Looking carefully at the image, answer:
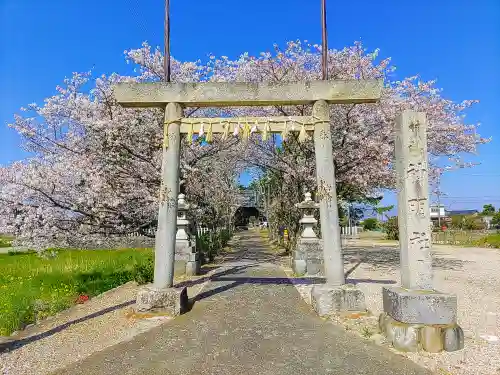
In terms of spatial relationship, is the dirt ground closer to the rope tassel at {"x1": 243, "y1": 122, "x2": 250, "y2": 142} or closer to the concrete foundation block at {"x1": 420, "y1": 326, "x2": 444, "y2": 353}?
the concrete foundation block at {"x1": 420, "y1": 326, "x2": 444, "y2": 353}

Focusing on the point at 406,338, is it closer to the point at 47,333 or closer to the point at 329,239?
the point at 329,239

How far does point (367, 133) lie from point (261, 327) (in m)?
8.89

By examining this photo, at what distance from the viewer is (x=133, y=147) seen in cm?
1200

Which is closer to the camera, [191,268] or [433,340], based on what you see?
[433,340]

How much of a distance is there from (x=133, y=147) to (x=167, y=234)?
6096 millimetres

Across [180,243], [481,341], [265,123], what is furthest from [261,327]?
[180,243]

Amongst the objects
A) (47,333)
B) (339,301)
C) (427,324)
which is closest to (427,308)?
(427,324)

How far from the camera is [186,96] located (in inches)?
271

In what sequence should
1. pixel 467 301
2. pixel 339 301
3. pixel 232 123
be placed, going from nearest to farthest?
pixel 339 301, pixel 232 123, pixel 467 301

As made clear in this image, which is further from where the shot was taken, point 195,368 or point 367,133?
point 367,133

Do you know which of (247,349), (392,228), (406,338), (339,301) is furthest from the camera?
(392,228)

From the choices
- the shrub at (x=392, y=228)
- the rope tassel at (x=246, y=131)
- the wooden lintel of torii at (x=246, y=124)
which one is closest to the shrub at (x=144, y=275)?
the wooden lintel of torii at (x=246, y=124)

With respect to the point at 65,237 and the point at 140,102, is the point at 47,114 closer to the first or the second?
the point at 65,237

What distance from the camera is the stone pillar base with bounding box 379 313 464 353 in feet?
15.2
